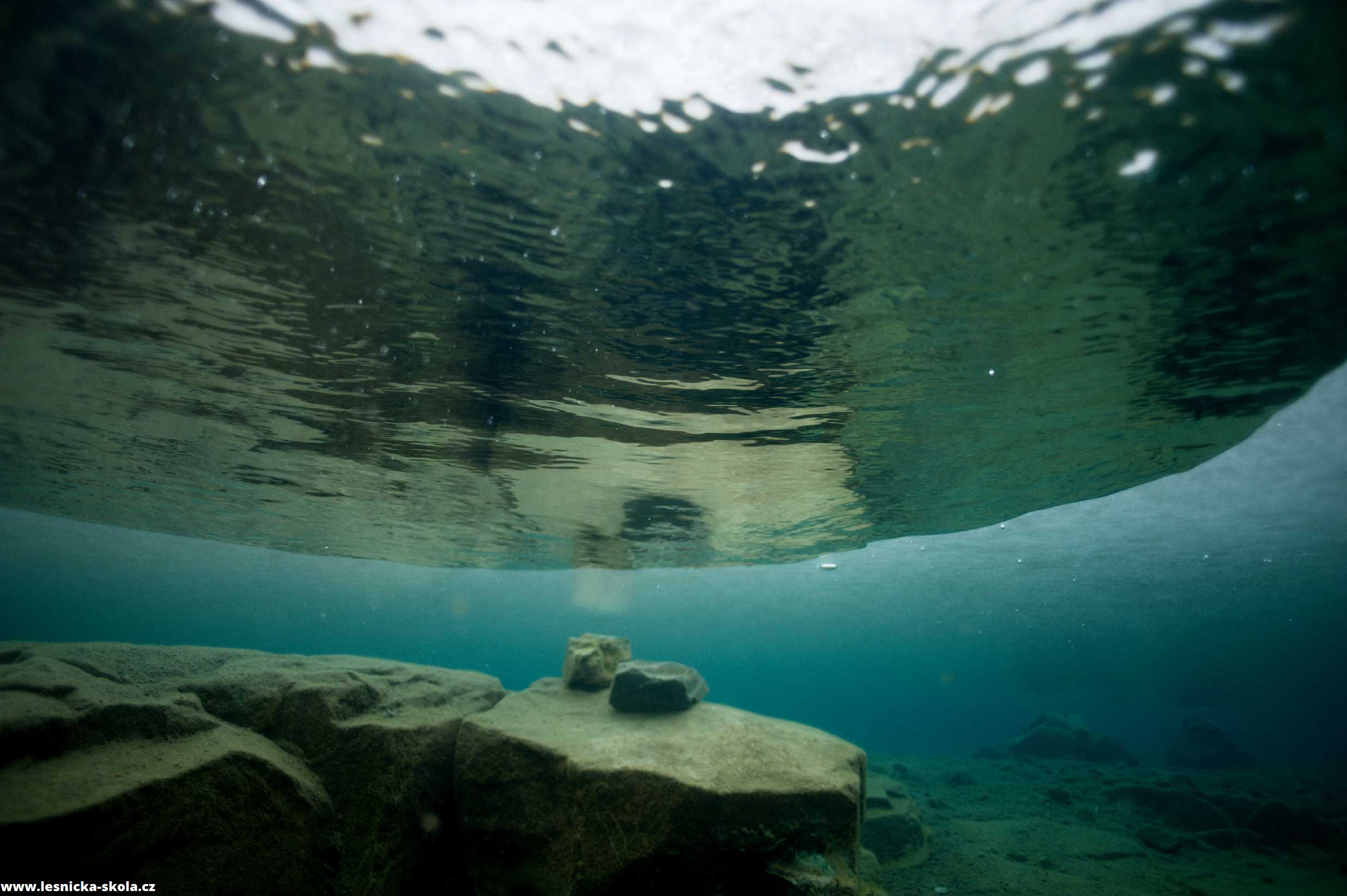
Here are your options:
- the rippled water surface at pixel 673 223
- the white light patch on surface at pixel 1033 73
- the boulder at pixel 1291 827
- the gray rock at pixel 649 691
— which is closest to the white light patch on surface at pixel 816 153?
the rippled water surface at pixel 673 223

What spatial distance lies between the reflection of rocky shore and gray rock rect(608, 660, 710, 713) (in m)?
1.11

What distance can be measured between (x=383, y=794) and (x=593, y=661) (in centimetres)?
A: 464

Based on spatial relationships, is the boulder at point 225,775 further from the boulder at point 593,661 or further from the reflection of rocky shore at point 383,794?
the boulder at point 593,661

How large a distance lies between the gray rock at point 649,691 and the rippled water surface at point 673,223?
14.8ft

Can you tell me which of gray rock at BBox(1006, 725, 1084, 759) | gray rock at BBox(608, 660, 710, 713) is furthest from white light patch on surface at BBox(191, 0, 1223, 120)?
gray rock at BBox(1006, 725, 1084, 759)

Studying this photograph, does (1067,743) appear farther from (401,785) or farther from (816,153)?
(816,153)

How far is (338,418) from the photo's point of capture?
10.7m

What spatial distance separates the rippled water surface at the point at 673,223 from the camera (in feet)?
14.6

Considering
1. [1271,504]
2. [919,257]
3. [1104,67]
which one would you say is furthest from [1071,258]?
[1271,504]

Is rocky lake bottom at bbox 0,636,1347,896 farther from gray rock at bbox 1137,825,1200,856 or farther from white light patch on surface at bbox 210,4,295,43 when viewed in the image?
white light patch on surface at bbox 210,4,295,43

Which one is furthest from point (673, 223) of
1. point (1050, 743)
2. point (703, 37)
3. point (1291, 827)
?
point (1050, 743)

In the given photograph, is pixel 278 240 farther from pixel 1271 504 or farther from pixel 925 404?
pixel 1271 504

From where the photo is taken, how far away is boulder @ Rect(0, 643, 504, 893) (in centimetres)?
509

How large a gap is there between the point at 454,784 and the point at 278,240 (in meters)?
7.44
